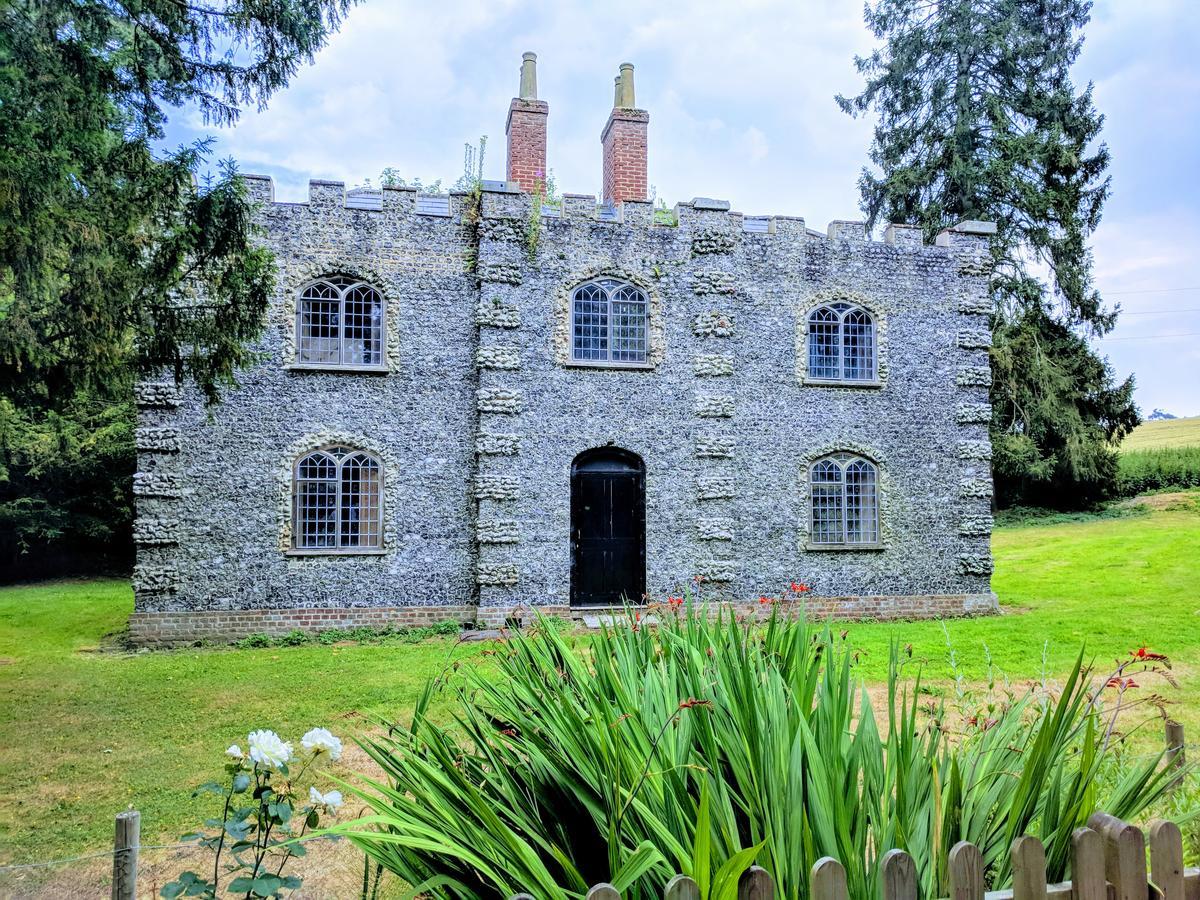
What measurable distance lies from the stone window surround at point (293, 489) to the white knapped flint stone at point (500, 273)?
3415 millimetres

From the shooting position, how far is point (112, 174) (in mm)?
7703

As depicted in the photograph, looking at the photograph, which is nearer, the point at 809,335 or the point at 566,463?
the point at 566,463

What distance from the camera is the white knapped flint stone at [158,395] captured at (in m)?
13.3

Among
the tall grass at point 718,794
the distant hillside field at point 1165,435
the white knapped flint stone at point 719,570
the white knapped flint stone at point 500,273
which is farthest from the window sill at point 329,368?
the distant hillside field at point 1165,435

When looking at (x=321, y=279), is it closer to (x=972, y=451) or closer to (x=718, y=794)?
(x=972, y=451)

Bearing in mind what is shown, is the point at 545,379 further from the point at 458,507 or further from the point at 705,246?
the point at 705,246

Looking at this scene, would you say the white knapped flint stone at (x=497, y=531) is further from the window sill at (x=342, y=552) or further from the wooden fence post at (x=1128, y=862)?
the wooden fence post at (x=1128, y=862)

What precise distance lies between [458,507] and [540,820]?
1136 cm

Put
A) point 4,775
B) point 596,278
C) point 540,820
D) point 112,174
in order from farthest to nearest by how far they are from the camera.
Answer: point 596,278
point 112,174
point 4,775
point 540,820

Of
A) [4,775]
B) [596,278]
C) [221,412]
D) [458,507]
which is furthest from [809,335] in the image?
[4,775]

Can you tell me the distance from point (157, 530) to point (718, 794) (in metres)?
12.8

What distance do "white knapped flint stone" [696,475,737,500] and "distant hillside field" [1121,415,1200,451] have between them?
23548 mm

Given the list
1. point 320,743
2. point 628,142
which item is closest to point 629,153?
point 628,142

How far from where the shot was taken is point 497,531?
13.8m
